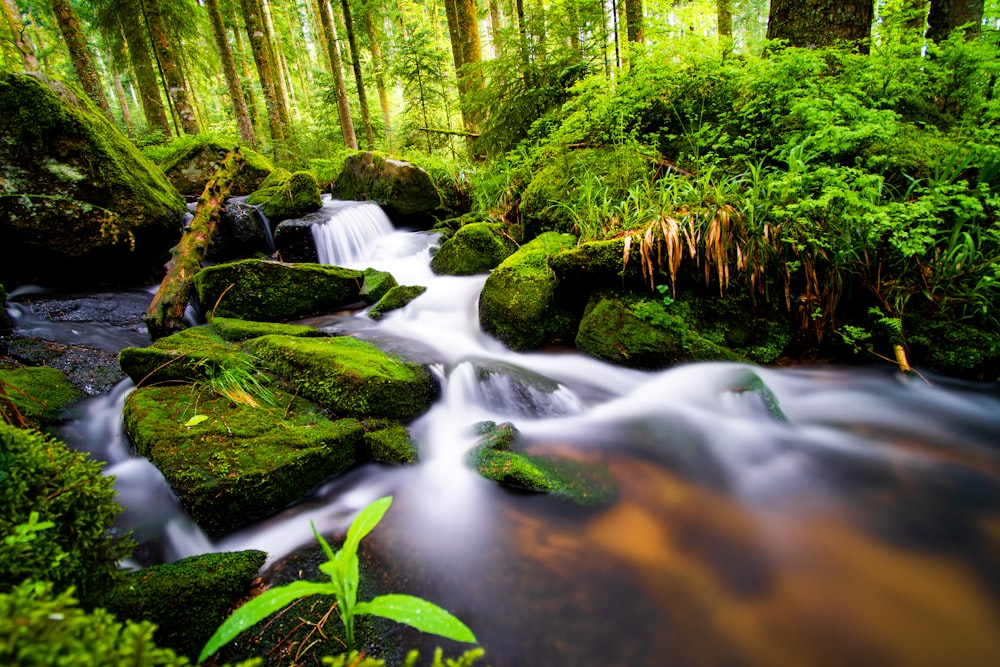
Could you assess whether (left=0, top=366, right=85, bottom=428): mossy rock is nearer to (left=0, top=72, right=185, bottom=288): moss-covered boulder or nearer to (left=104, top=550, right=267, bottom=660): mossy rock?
(left=0, top=72, right=185, bottom=288): moss-covered boulder

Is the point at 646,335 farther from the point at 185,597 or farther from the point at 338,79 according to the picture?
the point at 338,79

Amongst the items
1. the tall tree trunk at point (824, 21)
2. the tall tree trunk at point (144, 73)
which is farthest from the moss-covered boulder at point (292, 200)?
the tall tree trunk at point (824, 21)

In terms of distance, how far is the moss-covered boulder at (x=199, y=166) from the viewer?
10203 mm

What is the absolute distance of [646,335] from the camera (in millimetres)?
4266

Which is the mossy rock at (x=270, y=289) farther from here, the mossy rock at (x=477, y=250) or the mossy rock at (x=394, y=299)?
the mossy rock at (x=477, y=250)

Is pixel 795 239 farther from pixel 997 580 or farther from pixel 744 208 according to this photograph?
pixel 997 580

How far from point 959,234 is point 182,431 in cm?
607

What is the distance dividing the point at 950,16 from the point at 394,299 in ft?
30.9

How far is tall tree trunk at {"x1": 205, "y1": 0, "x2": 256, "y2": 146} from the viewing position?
10930 mm

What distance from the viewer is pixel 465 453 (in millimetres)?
3307

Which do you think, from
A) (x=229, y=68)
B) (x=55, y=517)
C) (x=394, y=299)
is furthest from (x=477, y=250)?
(x=229, y=68)

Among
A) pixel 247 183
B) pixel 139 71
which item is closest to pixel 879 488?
pixel 247 183

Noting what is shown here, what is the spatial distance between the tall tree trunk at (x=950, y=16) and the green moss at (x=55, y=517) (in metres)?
10.3

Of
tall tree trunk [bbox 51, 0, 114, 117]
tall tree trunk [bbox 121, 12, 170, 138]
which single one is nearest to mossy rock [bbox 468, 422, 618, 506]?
tall tree trunk [bbox 51, 0, 114, 117]
